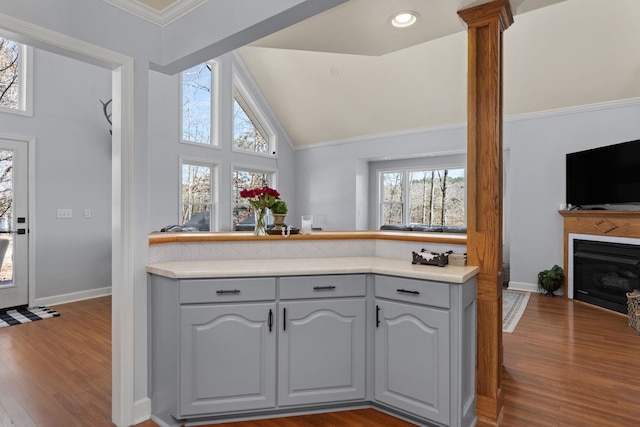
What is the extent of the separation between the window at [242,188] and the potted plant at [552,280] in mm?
4955

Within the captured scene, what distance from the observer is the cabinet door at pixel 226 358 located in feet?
6.98

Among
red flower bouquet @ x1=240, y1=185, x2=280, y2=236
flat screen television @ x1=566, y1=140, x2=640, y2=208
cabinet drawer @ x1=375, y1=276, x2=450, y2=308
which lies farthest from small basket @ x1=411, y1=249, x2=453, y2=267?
flat screen television @ x1=566, y1=140, x2=640, y2=208

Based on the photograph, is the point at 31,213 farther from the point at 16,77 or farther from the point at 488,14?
the point at 488,14

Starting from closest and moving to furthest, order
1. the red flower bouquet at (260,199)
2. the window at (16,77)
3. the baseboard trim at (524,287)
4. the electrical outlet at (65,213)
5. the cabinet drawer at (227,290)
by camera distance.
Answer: the cabinet drawer at (227,290), the red flower bouquet at (260,199), the window at (16,77), the electrical outlet at (65,213), the baseboard trim at (524,287)

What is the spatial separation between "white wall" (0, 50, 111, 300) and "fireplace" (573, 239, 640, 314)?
6386 millimetres

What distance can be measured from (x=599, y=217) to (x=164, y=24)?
17.0 ft

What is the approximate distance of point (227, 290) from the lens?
7.04 feet

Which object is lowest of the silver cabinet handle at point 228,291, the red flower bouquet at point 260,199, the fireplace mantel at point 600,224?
the silver cabinet handle at point 228,291

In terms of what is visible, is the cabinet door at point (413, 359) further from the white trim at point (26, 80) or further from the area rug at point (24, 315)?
the white trim at point (26, 80)

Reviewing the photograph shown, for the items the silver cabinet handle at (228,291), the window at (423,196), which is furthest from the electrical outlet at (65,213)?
the window at (423,196)

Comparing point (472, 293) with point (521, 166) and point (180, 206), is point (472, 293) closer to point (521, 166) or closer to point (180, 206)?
point (521, 166)

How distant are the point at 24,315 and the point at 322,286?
13.0 feet

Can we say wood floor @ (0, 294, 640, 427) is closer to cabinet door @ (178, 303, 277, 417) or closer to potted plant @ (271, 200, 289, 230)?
cabinet door @ (178, 303, 277, 417)

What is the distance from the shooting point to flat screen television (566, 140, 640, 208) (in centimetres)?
442
